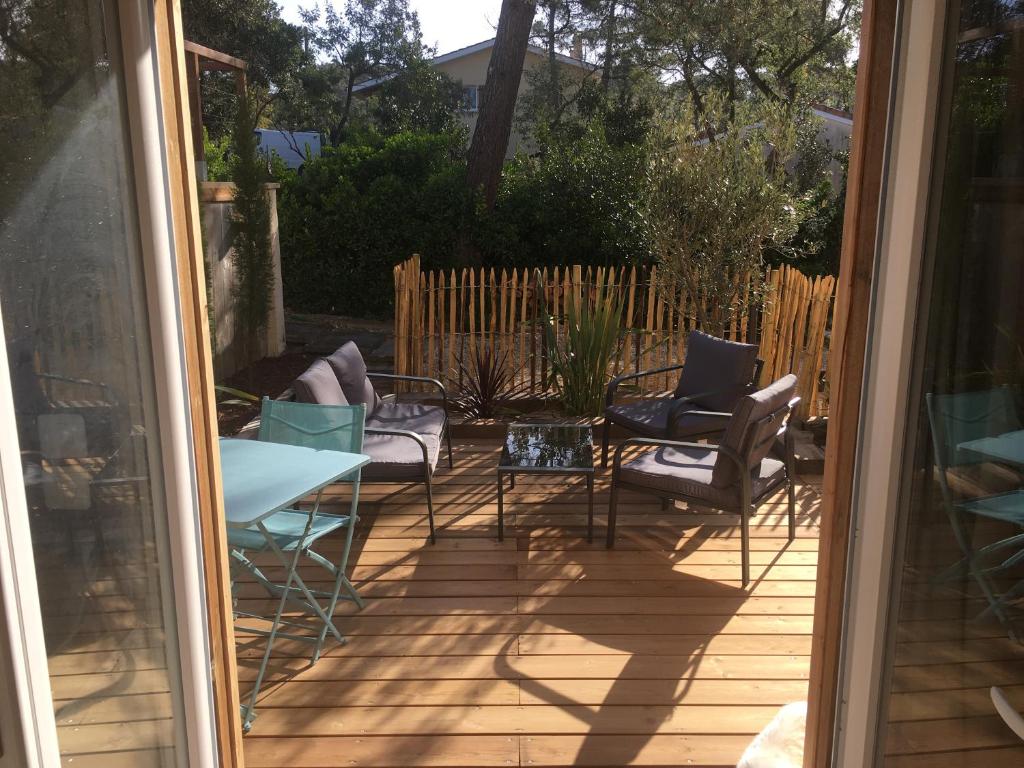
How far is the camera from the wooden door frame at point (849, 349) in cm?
181

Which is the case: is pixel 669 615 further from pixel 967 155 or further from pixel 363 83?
pixel 363 83

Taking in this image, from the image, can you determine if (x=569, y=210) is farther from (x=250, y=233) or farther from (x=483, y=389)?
(x=483, y=389)

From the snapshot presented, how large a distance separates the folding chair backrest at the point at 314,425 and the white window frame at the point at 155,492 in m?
1.92

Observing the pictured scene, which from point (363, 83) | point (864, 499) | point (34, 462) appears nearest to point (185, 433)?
point (34, 462)

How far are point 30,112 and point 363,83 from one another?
22196 millimetres

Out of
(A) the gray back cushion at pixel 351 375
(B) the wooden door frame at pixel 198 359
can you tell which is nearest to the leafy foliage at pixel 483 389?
(A) the gray back cushion at pixel 351 375

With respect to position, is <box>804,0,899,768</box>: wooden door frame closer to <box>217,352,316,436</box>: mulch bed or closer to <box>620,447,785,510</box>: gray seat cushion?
<box>620,447,785,510</box>: gray seat cushion

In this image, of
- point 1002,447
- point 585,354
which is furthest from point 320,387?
point 1002,447

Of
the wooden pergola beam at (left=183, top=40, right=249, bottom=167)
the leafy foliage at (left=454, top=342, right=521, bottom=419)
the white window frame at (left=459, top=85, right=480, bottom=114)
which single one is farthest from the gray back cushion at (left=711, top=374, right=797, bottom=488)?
the white window frame at (left=459, top=85, right=480, bottom=114)

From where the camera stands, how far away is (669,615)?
3.88 meters

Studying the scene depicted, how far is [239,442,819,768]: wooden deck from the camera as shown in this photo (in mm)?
2984

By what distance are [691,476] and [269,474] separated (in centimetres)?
210

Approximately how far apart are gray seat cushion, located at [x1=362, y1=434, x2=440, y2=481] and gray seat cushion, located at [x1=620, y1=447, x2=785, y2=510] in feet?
3.53

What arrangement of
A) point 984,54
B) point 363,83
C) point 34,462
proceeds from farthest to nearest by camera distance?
point 363,83
point 984,54
point 34,462
